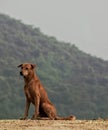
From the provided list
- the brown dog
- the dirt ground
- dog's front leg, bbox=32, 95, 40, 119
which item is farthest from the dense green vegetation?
the dirt ground

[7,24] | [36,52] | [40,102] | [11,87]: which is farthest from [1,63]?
[40,102]

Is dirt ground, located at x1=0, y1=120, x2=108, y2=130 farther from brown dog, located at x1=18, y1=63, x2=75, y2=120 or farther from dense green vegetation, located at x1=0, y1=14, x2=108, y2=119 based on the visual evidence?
dense green vegetation, located at x1=0, y1=14, x2=108, y2=119

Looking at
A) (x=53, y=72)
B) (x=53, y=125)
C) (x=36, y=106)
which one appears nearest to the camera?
(x=53, y=125)

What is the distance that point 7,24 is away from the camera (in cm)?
15388

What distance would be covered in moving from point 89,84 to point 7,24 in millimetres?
48834

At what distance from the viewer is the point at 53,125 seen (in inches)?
590

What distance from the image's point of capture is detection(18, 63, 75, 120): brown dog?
17078mm

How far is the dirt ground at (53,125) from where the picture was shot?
14492mm

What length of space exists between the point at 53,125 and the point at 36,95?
223 cm

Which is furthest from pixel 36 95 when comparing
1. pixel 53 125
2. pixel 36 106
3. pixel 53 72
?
pixel 53 72

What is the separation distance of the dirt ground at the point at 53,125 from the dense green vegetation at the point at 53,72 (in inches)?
2431

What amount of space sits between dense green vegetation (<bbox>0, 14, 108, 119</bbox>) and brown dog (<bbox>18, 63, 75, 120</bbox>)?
60253mm

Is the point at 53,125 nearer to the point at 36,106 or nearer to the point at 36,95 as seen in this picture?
the point at 36,106

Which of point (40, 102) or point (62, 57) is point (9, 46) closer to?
point (62, 57)
